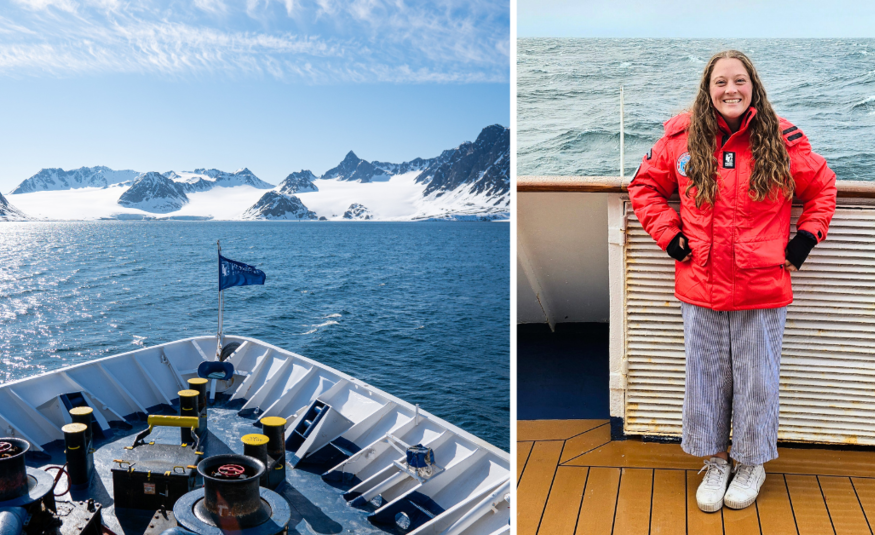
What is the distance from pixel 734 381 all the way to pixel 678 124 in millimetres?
838

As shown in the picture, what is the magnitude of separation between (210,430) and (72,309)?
1108 inches

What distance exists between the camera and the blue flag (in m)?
6.01

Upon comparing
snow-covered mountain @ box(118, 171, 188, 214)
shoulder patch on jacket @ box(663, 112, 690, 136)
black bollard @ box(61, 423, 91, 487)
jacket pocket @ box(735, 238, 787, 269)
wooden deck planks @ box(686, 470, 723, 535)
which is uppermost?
snow-covered mountain @ box(118, 171, 188, 214)

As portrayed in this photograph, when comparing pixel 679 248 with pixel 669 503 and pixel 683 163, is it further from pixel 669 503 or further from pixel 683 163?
pixel 669 503

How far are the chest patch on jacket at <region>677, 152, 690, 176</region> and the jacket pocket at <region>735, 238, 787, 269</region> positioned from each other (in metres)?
0.28

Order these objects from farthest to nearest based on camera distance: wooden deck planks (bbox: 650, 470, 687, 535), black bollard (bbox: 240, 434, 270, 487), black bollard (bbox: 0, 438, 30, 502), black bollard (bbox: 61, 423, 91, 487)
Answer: black bollard (bbox: 61, 423, 91, 487) < black bollard (bbox: 240, 434, 270, 487) < black bollard (bbox: 0, 438, 30, 502) < wooden deck planks (bbox: 650, 470, 687, 535)

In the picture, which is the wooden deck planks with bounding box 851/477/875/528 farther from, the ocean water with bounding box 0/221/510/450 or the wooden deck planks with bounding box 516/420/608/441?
the ocean water with bounding box 0/221/510/450

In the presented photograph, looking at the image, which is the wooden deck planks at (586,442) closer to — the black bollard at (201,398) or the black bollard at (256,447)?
the black bollard at (256,447)

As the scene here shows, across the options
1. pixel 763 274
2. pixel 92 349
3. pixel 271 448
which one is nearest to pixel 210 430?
pixel 271 448

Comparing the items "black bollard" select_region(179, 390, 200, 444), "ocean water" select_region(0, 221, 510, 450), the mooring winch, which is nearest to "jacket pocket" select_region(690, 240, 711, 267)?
the mooring winch

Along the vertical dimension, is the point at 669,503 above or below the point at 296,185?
below

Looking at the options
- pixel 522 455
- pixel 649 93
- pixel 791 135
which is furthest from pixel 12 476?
pixel 649 93

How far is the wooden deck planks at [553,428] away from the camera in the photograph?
8.08 feet

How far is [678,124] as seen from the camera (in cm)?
193
